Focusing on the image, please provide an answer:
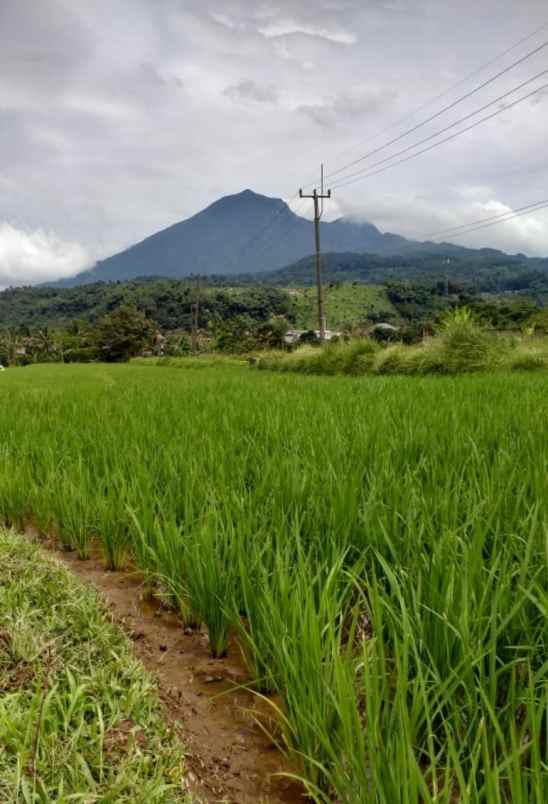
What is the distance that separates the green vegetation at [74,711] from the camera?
80cm

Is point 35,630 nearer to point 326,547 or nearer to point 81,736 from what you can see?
point 81,736

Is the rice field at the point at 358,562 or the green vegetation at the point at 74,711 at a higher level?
the rice field at the point at 358,562

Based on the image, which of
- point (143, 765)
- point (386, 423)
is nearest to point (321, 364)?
point (386, 423)

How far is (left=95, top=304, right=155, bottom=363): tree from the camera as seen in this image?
175ft

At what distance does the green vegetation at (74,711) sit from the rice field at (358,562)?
226 millimetres

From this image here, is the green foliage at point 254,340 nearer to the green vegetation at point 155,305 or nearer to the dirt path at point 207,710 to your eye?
the green vegetation at point 155,305

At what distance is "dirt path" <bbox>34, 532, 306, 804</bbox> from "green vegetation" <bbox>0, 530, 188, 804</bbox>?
7 cm

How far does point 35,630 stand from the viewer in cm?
123

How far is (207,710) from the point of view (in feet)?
3.64

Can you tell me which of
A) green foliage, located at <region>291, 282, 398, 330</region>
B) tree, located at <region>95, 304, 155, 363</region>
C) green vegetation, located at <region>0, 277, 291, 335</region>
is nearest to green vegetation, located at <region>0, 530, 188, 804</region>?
tree, located at <region>95, 304, 155, 363</region>

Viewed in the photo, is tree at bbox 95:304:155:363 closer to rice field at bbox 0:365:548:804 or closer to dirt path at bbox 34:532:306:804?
rice field at bbox 0:365:548:804

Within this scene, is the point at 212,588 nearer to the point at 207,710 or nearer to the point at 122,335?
the point at 207,710

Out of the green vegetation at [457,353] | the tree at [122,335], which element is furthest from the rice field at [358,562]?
the tree at [122,335]

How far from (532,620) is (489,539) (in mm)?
452
